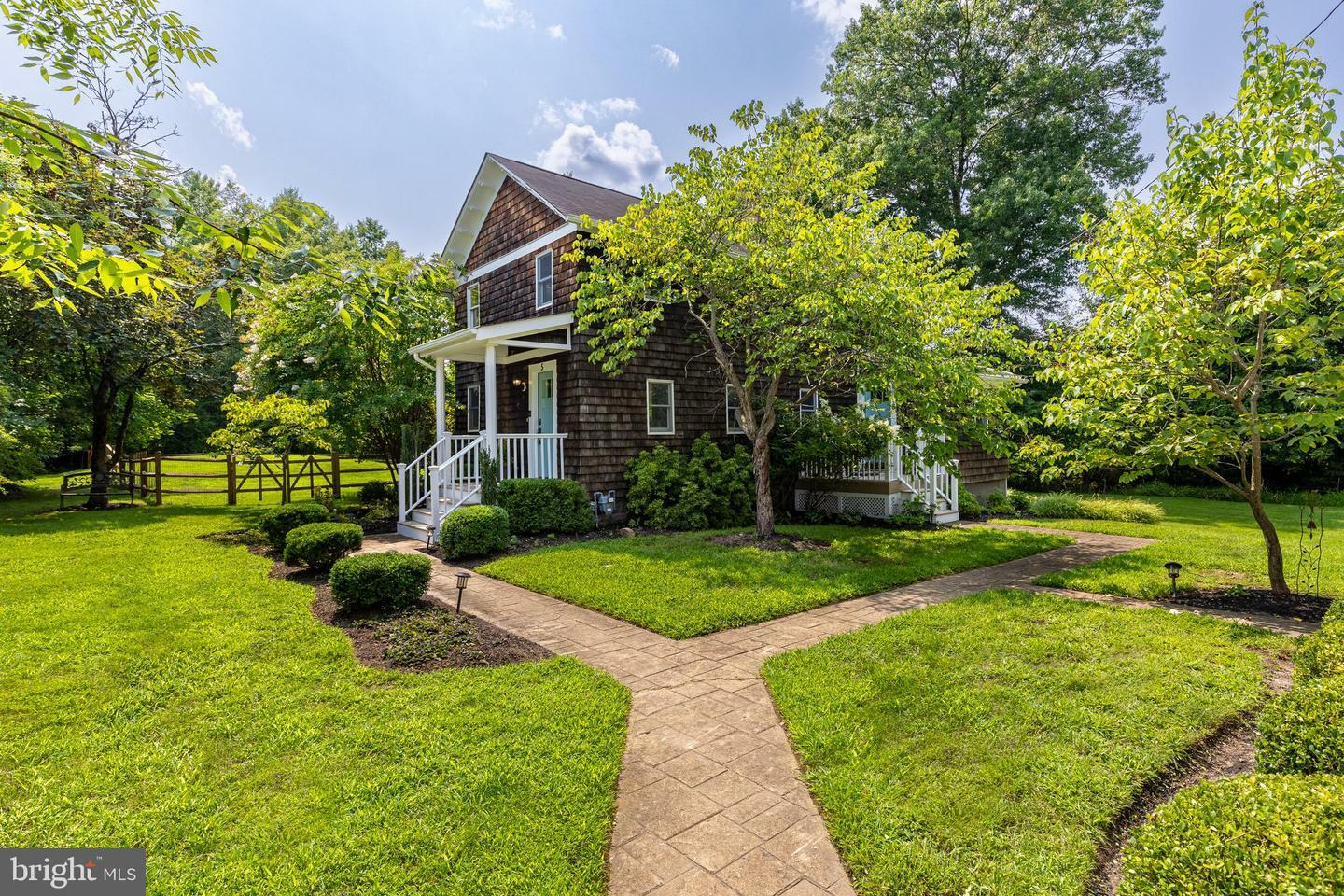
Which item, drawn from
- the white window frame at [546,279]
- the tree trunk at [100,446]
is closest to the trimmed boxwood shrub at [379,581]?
the white window frame at [546,279]

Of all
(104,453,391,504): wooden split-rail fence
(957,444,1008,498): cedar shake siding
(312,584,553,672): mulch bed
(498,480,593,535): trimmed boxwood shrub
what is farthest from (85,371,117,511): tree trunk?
(957,444,1008,498): cedar shake siding

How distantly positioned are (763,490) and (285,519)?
7.31 meters

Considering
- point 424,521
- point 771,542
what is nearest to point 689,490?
point 771,542

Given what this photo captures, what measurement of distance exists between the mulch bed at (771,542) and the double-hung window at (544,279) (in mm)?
6329

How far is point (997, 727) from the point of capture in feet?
11.7

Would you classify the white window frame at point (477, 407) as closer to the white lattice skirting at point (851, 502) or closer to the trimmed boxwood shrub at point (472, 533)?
the trimmed boxwood shrub at point (472, 533)

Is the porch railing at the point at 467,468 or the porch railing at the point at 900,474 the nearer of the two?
the porch railing at the point at 467,468

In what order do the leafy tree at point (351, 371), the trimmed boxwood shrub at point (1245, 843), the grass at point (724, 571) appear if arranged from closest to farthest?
the trimmed boxwood shrub at point (1245, 843), the grass at point (724, 571), the leafy tree at point (351, 371)

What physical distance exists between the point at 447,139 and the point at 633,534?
11243mm

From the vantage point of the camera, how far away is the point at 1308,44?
525 centimetres

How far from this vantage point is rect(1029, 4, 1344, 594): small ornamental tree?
17.1 ft

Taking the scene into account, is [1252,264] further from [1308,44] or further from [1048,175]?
[1048,175]

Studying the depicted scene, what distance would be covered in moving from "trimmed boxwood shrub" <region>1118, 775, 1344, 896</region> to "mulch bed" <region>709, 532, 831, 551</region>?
720 centimetres

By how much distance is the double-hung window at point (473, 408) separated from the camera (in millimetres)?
14759
